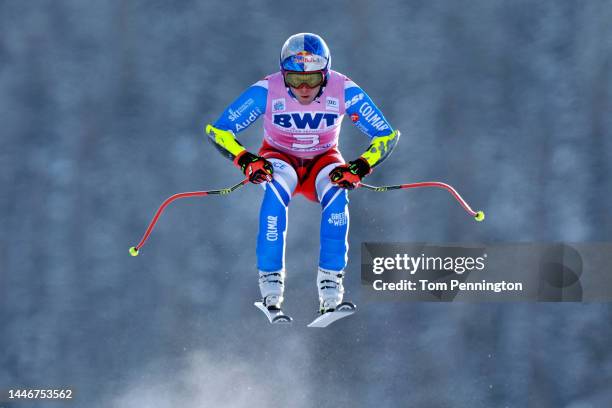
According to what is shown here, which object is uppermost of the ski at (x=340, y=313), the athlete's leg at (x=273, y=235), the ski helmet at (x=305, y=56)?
the ski helmet at (x=305, y=56)

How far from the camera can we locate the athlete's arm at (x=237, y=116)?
Result: 23.9ft

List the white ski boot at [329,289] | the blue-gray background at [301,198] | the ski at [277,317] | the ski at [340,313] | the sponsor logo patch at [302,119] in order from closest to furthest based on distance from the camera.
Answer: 1. the ski at [277,317]
2. the ski at [340,313]
3. the white ski boot at [329,289]
4. the sponsor logo patch at [302,119]
5. the blue-gray background at [301,198]

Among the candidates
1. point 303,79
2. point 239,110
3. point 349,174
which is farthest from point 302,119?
point 349,174

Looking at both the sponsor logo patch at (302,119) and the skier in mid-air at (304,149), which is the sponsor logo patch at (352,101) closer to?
the skier in mid-air at (304,149)

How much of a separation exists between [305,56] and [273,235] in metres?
1.35

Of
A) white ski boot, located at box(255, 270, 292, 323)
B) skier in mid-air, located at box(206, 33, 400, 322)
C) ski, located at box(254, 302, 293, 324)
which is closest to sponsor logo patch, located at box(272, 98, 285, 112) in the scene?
skier in mid-air, located at box(206, 33, 400, 322)

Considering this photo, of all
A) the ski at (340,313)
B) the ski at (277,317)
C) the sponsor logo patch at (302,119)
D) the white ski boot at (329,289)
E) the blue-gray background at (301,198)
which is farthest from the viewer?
the blue-gray background at (301,198)

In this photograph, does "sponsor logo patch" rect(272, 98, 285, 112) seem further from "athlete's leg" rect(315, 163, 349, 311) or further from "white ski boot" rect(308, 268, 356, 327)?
"white ski boot" rect(308, 268, 356, 327)

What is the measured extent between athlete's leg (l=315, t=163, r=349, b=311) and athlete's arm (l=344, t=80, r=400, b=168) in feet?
1.42

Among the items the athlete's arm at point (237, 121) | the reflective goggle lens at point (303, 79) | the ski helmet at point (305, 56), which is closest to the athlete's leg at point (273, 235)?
the athlete's arm at point (237, 121)

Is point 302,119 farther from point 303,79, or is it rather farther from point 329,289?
point 329,289

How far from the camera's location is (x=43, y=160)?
9109 millimetres

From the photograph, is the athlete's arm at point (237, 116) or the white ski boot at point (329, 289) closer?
the white ski boot at point (329, 289)

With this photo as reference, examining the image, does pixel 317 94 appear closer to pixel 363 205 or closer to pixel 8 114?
pixel 363 205
